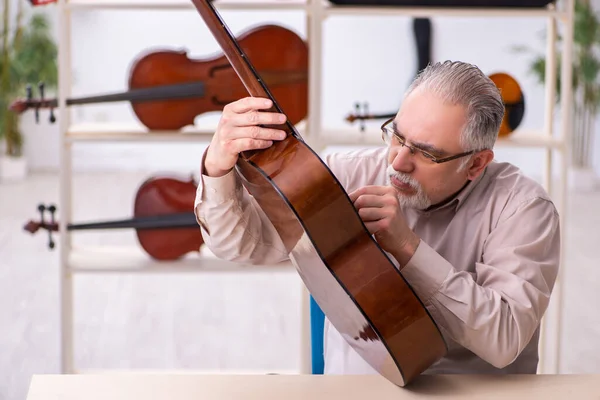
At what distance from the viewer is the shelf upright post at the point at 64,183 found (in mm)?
2662

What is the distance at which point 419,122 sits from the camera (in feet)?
5.04

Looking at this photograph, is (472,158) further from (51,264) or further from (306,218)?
(51,264)

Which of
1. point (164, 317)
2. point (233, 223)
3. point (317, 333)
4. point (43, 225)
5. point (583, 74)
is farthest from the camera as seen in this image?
point (583, 74)

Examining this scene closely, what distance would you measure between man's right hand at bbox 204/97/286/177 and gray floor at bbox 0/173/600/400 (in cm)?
197

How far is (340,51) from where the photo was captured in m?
6.83

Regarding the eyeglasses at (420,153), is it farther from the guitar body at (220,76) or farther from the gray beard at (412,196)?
the guitar body at (220,76)

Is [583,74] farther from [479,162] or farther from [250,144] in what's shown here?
[250,144]

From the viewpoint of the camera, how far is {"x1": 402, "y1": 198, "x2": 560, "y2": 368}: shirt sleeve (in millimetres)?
1390

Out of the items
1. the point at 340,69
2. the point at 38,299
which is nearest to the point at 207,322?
the point at 38,299

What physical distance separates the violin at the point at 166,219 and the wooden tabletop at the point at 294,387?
58.1 inches

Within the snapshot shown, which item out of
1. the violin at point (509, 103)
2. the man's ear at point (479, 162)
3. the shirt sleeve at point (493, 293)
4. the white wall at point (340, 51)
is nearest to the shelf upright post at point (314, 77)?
the violin at point (509, 103)

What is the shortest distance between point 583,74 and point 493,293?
17.0 ft

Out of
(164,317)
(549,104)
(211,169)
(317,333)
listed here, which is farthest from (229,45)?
(164,317)

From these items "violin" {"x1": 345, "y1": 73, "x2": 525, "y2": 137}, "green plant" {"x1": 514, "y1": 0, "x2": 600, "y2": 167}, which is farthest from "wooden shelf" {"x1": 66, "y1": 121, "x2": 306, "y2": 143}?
"green plant" {"x1": 514, "y1": 0, "x2": 600, "y2": 167}
